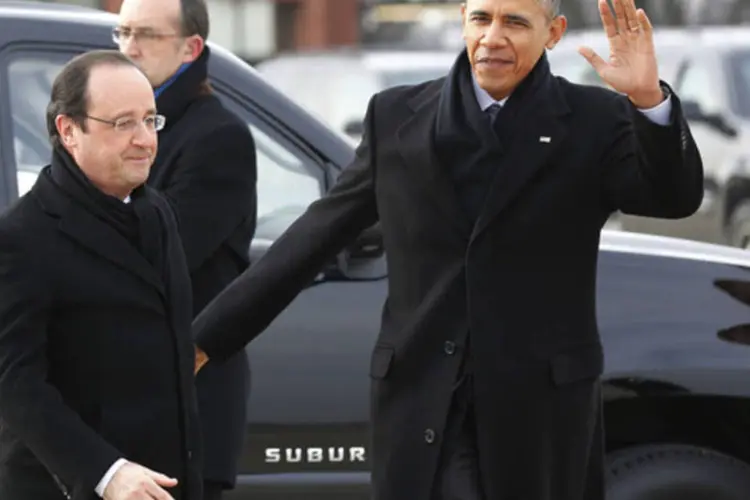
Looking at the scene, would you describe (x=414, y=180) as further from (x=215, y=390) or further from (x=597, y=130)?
(x=215, y=390)

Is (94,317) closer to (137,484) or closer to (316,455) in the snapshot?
(137,484)

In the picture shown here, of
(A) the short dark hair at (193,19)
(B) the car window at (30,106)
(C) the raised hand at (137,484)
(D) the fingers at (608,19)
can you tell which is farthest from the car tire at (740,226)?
(C) the raised hand at (137,484)

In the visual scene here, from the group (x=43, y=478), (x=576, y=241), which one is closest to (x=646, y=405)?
(x=576, y=241)

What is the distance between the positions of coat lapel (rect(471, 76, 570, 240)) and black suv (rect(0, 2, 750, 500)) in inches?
65.7

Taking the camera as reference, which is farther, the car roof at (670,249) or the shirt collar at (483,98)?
the car roof at (670,249)

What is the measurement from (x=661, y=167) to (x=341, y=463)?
214 centimetres

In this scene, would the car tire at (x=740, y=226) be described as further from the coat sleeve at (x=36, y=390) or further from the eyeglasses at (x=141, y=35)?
the coat sleeve at (x=36, y=390)

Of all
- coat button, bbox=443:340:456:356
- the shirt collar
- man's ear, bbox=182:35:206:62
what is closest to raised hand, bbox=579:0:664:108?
the shirt collar

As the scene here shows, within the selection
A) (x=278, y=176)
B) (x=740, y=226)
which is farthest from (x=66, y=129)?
(x=740, y=226)

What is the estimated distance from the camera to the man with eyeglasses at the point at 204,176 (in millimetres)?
4727

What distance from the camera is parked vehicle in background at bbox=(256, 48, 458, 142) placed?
53.5ft

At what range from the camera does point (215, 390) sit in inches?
189

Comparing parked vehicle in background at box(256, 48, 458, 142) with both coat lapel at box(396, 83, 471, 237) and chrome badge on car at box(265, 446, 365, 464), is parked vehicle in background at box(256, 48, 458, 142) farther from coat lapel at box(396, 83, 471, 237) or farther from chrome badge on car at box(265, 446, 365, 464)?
coat lapel at box(396, 83, 471, 237)

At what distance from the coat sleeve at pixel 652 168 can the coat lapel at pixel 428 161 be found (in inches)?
11.7
